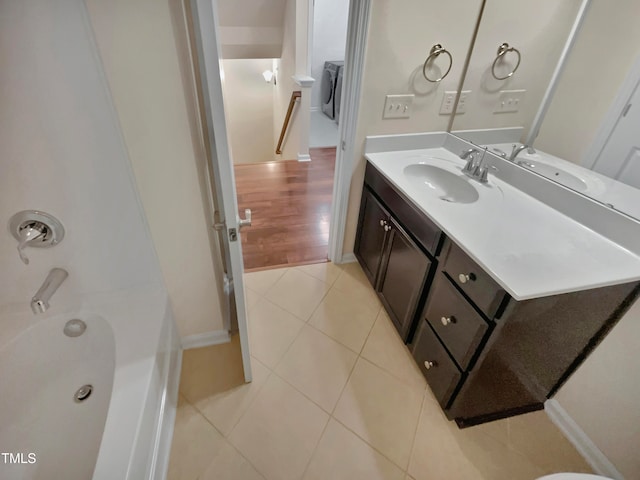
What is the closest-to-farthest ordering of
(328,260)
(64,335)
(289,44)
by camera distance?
(64,335) → (328,260) → (289,44)

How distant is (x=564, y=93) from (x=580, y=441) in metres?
1.48

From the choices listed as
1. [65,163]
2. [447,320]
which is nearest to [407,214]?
[447,320]

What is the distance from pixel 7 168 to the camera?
0.97 meters

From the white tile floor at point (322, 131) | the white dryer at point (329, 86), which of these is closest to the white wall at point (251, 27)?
the white tile floor at point (322, 131)

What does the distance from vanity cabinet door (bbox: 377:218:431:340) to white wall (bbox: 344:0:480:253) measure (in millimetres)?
613

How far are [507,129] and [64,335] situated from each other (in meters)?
2.21

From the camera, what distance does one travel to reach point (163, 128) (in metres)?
1.06

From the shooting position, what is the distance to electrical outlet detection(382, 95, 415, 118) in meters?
1.69

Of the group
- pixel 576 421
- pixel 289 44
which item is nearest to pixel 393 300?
pixel 576 421

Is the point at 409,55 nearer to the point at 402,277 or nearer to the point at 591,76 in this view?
the point at 591,76

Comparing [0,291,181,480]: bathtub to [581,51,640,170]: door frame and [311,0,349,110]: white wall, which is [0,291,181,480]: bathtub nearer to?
[581,51,640,170]: door frame

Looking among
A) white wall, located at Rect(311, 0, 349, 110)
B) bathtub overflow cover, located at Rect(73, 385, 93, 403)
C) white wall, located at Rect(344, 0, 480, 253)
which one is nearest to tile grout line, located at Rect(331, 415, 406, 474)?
bathtub overflow cover, located at Rect(73, 385, 93, 403)

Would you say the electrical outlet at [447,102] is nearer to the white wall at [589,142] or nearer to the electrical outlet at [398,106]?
the electrical outlet at [398,106]

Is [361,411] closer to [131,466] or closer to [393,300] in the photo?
[393,300]
